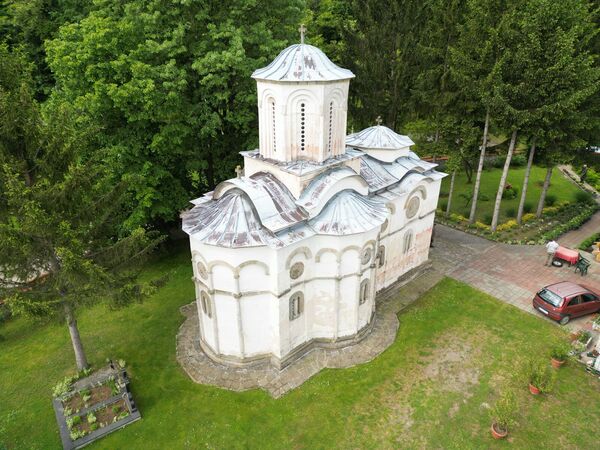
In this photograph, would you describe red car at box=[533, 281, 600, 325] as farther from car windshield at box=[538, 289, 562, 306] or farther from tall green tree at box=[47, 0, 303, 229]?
tall green tree at box=[47, 0, 303, 229]

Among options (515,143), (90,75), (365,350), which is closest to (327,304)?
(365,350)

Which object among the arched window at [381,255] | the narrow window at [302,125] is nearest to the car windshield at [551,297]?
the arched window at [381,255]

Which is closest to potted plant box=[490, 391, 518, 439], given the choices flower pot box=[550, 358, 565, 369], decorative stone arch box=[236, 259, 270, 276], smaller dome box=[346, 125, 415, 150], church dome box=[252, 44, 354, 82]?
flower pot box=[550, 358, 565, 369]

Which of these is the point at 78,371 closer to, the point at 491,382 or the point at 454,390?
the point at 454,390

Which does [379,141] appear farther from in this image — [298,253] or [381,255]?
[298,253]

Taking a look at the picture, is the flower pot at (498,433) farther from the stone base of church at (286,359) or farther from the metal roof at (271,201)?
the metal roof at (271,201)

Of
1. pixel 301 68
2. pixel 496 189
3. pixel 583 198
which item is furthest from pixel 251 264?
pixel 583 198

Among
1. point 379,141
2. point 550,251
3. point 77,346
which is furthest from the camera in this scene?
point 550,251

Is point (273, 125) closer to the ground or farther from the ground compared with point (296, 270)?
farther from the ground
